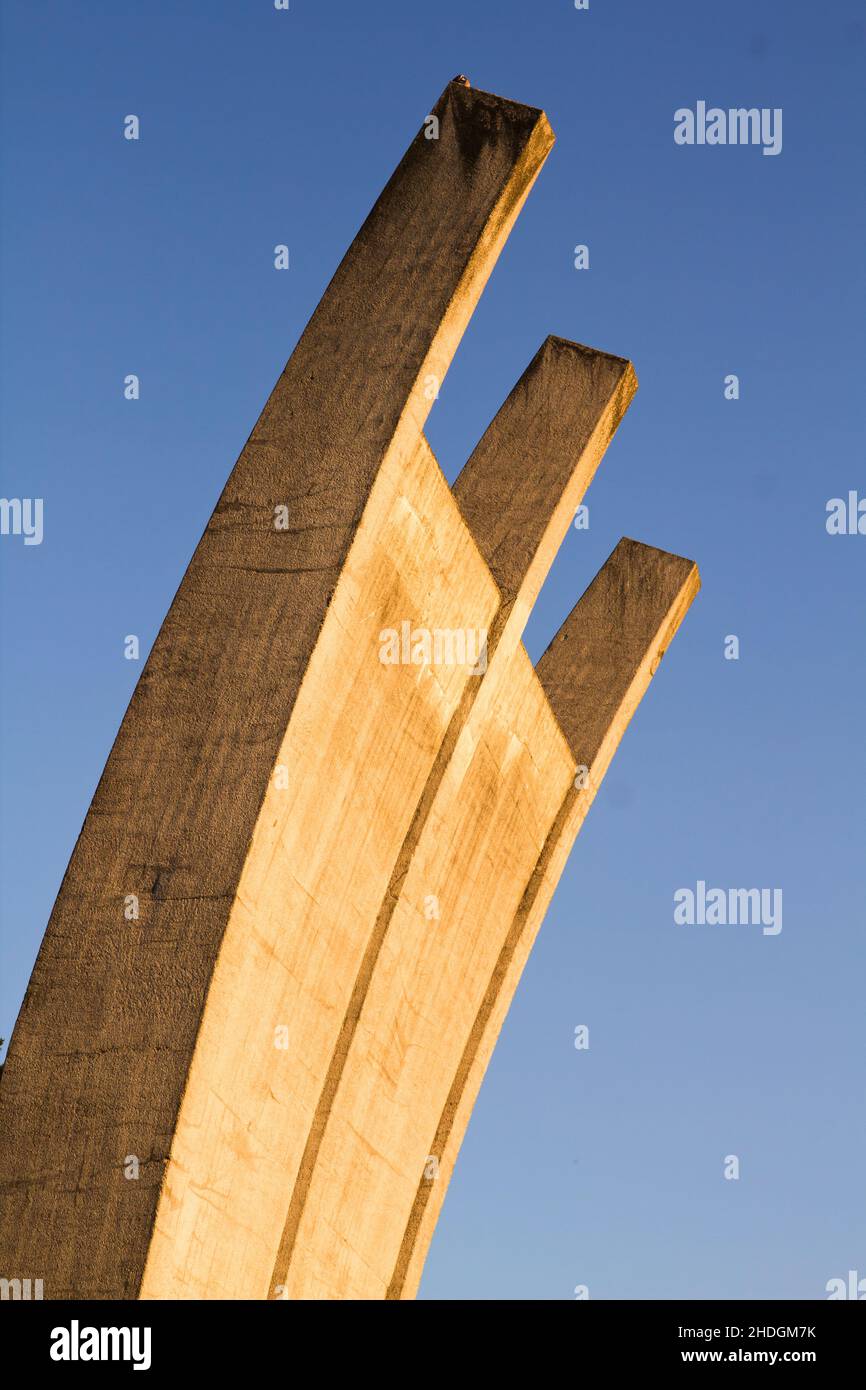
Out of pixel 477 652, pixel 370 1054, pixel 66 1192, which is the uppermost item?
pixel 477 652

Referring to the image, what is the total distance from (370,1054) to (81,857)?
2667mm

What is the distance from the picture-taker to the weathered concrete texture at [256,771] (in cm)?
693

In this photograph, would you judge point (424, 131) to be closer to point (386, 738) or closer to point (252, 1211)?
point (386, 738)

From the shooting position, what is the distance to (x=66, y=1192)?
688cm

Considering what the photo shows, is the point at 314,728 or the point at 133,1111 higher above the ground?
the point at 314,728

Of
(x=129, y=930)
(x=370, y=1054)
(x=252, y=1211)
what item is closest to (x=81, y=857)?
(x=129, y=930)

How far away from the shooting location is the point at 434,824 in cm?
979

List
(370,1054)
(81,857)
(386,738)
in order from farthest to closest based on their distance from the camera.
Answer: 1. (370,1054)
2. (386,738)
3. (81,857)

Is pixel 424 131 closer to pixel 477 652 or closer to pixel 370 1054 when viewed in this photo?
pixel 477 652

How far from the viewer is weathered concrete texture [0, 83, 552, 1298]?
6.93m

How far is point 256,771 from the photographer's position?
742 centimetres
